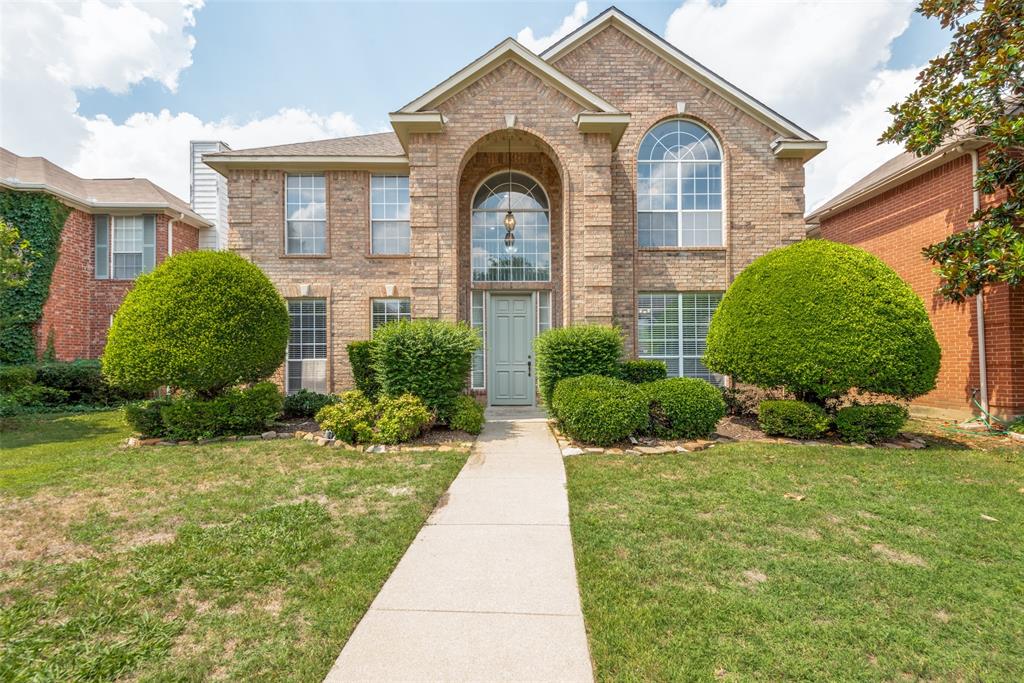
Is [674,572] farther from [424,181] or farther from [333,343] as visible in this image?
[333,343]

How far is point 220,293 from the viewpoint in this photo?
25.4ft

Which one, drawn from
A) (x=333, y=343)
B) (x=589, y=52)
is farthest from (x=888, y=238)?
(x=333, y=343)

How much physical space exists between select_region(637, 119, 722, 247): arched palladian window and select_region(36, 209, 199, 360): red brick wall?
14.5 meters

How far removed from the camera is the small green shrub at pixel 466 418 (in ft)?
25.7

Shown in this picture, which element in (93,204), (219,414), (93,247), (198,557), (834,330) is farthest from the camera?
(93,247)

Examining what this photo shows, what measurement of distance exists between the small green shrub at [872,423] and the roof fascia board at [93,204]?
18215 mm

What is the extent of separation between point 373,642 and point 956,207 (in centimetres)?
1306

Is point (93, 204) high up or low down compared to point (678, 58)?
down

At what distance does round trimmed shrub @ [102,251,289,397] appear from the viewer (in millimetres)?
7398

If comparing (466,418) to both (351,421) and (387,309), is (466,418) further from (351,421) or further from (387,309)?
(387,309)

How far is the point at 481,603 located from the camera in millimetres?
3004

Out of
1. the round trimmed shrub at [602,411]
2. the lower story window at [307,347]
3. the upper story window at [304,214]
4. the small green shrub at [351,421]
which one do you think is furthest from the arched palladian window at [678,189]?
the lower story window at [307,347]

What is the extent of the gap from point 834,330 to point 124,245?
61.3 feet

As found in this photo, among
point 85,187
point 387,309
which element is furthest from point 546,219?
point 85,187
